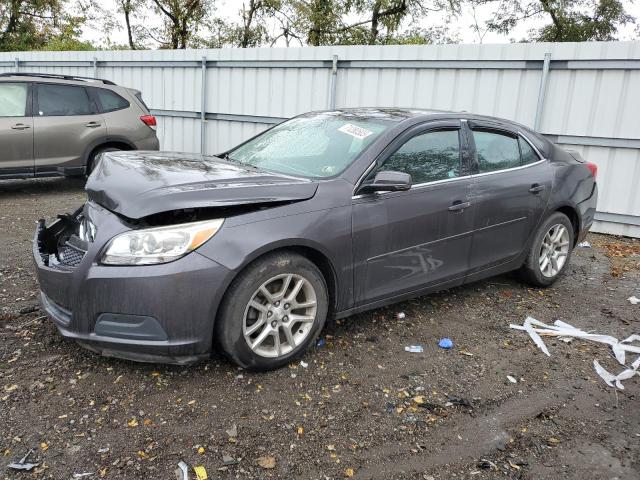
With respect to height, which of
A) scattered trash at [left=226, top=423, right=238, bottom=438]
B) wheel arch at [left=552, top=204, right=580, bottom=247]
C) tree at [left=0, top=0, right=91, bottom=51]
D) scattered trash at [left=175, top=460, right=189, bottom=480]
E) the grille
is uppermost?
tree at [left=0, top=0, right=91, bottom=51]

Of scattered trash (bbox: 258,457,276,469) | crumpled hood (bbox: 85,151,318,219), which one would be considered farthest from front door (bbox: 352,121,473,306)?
scattered trash (bbox: 258,457,276,469)

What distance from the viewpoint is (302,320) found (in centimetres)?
331

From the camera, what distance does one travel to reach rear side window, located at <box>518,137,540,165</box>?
471cm

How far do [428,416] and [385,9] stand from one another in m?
21.9

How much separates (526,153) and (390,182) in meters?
1.95

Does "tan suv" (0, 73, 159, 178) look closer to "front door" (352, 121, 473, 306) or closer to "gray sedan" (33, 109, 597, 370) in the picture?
"gray sedan" (33, 109, 597, 370)

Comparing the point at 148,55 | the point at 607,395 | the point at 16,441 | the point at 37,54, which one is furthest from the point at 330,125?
the point at 37,54

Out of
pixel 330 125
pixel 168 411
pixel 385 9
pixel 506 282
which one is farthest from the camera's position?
pixel 385 9

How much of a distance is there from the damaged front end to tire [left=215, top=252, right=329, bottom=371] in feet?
2.90

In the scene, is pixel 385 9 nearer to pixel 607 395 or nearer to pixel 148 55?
pixel 148 55

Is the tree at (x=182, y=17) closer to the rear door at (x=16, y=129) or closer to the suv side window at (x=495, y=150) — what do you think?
the rear door at (x=16, y=129)

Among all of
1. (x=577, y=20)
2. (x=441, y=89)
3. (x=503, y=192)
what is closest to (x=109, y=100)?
(x=441, y=89)

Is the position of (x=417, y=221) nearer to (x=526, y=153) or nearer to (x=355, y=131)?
(x=355, y=131)

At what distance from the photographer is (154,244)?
2828mm
